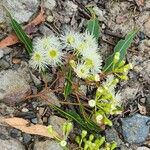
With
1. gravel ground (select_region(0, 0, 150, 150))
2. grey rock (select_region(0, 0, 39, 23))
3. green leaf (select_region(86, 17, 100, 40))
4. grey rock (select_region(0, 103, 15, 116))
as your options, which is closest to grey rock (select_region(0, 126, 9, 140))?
gravel ground (select_region(0, 0, 150, 150))

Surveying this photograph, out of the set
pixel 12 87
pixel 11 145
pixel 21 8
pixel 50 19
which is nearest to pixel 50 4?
pixel 50 19

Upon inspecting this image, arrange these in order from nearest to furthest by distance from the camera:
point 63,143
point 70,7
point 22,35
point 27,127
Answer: point 63,143, point 27,127, point 22,35, point 70,7

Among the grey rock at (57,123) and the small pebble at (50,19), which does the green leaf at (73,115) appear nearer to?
the grey rock at (57,123)

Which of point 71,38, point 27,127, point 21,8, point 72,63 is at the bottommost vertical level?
point 27,127

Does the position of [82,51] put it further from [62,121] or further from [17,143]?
[17,143]

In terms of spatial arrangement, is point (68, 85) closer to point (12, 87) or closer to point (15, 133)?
point (12, 87)
